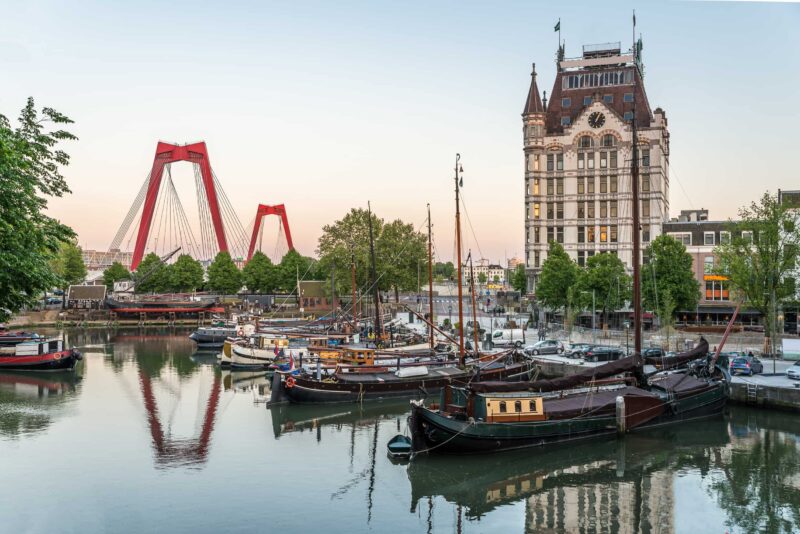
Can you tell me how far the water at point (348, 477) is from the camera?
2136cm

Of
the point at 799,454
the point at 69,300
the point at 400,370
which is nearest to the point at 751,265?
the point at 799,454

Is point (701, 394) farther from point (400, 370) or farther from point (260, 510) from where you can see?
point (260, 510)

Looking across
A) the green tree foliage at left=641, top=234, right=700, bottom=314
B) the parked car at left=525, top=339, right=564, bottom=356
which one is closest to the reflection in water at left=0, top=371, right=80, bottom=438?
the parked car at left=525, top=339, right=564, bottom=356

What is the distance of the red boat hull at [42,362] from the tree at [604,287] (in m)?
45.0

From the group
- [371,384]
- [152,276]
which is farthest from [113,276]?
[371,384]

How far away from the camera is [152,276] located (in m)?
113

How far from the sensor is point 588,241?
78438 mm

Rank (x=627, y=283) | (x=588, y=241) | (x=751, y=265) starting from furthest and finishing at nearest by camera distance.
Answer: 1. (x=588, y=241)
2. (x=627, y=283)
3. (x=751, y=265)

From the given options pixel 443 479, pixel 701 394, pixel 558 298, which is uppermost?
pixel 558 298

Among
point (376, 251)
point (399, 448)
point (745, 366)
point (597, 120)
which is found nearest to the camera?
point (399, 448)

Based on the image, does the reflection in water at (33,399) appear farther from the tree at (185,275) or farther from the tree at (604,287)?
the tree at (185,275)

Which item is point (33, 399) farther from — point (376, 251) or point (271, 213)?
point (271, 213)

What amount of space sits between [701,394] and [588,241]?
46360 mm

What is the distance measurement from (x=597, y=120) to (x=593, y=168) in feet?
18.8
